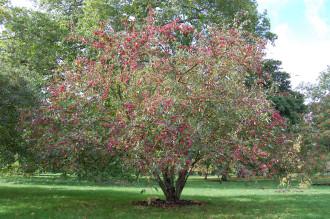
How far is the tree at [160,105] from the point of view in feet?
34.6

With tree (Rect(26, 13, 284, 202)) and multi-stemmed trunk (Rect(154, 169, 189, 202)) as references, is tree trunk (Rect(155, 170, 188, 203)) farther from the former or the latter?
tree (Rect(26, 13, 284, 202))

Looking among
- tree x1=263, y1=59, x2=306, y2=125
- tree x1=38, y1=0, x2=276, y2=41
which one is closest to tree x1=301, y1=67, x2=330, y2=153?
tree x1=263, y1=59, x2=306, y2=125

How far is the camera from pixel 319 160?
3120 cm

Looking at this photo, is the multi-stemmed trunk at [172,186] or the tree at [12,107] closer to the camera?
the tree at [12,107]

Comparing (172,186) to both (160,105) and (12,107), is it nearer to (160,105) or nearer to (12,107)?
(160,105)

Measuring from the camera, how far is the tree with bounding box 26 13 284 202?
34.6ft

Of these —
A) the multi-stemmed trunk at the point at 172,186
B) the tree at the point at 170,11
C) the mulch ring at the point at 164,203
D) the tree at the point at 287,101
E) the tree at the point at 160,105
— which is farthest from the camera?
the tree at the point at 287,101

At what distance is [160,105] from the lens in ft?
33.5

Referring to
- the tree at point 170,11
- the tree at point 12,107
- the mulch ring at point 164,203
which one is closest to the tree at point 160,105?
the tree at point 12,107

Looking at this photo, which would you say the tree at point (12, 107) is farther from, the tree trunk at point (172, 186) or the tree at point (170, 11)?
the tree at point (170, 11)

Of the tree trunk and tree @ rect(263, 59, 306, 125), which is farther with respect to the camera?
tree @ rect(263, 59, 306, 125)

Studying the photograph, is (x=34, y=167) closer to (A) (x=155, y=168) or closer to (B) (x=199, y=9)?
(A) (x=155, y=168)

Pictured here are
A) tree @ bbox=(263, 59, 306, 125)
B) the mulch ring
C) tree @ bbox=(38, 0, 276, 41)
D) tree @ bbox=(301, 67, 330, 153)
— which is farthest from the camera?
tree @ bbox=(263, 59, 306, 125)

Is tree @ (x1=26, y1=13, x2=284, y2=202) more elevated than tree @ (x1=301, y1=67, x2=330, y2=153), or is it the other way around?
tree @ (x1=301, y1=67, x2=330, y2=153)
